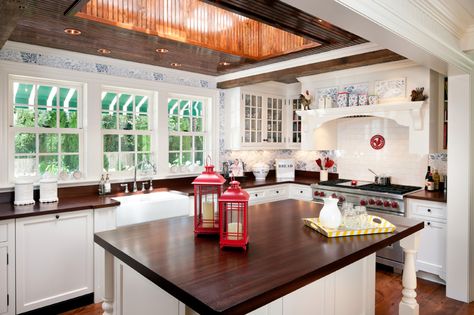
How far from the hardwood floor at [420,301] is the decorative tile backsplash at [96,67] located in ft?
8.08

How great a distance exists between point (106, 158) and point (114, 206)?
0.91m

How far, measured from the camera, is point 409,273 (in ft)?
8.42

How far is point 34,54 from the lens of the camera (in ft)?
11.3

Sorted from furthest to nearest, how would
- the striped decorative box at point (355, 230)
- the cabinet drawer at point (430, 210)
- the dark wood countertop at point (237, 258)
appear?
1. the cabinet drawer at point (430, 210)
2. the striped decorative box at point (355, 230)
3. the dark wood countertop at point (237, 258)

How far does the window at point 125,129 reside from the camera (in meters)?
4.08

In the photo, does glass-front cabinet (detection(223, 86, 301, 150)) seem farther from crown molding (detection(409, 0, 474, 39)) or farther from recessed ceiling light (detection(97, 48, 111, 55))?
crown molding (detection(409, 0, 474, 39))

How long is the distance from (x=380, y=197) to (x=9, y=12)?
12.7ft

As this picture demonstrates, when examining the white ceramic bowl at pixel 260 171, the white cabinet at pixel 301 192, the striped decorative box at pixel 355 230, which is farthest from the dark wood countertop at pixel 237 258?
the white ceramic bowl at pixel 260 171

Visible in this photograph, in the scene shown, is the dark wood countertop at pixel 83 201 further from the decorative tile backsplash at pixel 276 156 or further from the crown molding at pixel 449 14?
the crown molding at pixel 449 14

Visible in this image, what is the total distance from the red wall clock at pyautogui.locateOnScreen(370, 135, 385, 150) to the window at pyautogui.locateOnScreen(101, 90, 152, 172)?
9.94 feet

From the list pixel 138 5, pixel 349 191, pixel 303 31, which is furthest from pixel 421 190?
pixel 138 5

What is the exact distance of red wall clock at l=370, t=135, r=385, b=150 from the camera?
4.62 m

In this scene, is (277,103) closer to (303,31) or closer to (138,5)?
(303,31)

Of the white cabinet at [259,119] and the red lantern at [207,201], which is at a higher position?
the white cabinet at [259,119]
